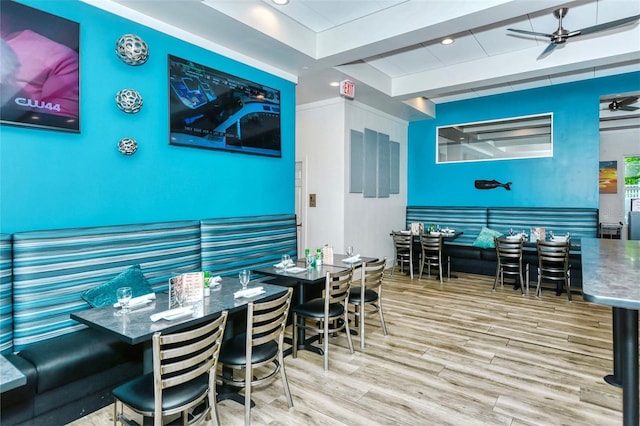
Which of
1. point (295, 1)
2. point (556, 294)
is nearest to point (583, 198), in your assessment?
point (556, 294)

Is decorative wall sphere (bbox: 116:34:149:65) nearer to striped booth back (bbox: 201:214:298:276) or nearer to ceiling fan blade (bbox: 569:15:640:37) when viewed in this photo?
striped booth back (bbox: 201:214:298:276)

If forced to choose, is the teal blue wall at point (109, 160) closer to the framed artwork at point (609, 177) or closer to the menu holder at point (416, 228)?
the menu holder at point (416, 228)

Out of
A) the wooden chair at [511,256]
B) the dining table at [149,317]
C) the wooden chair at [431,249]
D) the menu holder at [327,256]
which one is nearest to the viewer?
the dining table at [149,317]

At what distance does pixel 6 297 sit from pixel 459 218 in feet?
24.8

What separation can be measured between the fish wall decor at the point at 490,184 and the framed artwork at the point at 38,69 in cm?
722

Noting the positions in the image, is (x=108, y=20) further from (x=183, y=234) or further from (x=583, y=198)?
(x=583, y=198)

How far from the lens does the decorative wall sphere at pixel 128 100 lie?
11.2ft

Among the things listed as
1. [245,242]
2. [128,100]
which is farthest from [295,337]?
[128,100]

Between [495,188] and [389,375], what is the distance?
5.72 meters

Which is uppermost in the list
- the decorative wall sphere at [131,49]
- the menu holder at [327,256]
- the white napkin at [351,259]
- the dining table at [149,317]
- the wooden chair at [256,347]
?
the decorative wall sphere at [131,49]

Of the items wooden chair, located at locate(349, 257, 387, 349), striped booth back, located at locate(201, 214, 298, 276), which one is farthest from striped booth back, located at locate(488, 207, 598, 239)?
striped booth back, located at locate(201, 214, 298, 276)

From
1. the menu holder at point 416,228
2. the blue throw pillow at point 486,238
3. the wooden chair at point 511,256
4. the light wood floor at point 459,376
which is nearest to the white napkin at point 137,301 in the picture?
the light wood floor at point 459,376

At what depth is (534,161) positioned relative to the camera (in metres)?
7.23

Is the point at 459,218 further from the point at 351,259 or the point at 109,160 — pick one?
the point at 109,160
